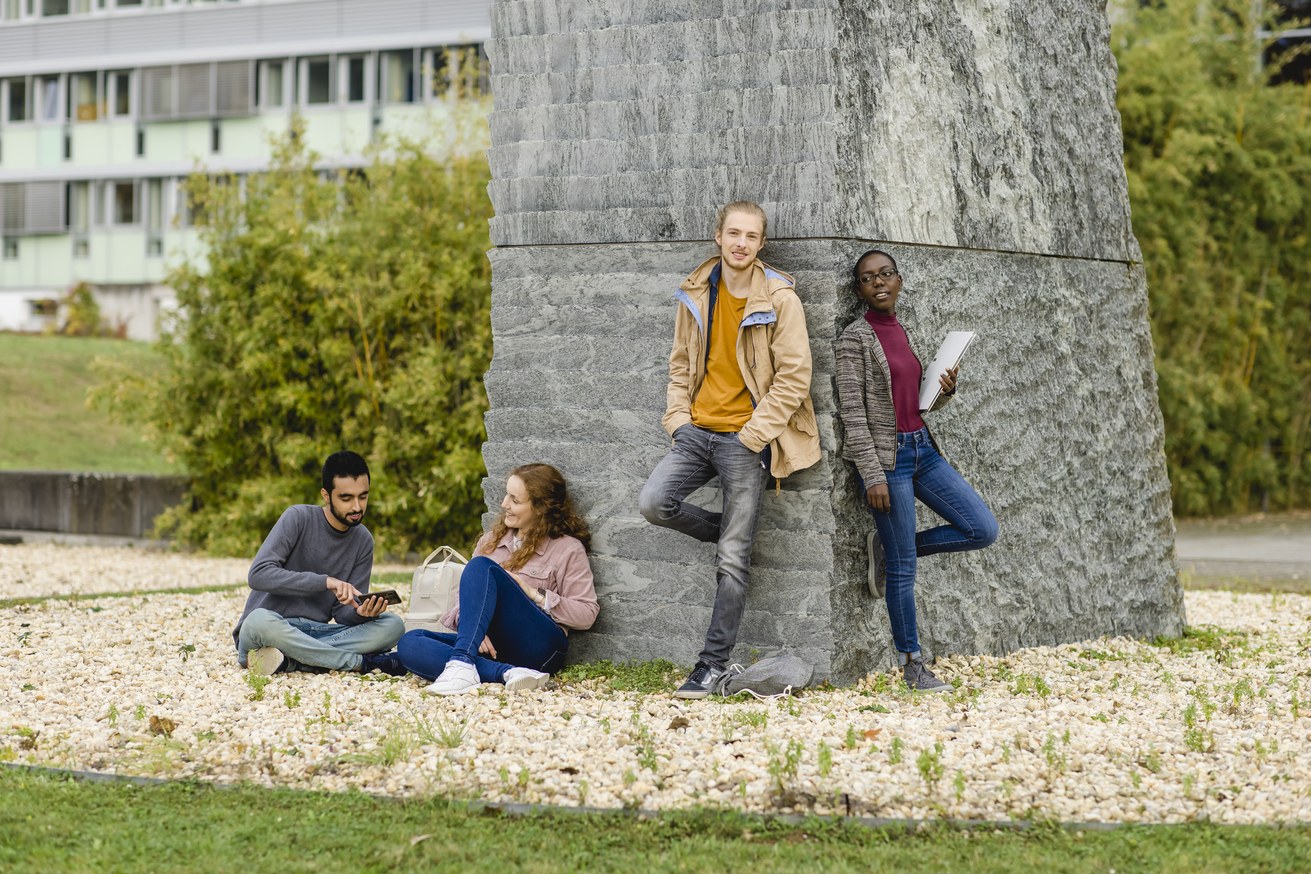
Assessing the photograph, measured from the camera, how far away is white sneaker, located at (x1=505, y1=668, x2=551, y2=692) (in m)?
6.38

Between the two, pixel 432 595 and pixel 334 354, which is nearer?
pixel 432 595

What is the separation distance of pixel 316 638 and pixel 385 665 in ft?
1.00

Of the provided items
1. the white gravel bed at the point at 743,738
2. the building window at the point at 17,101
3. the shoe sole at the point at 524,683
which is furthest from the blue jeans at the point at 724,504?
the building window at the point at 17,101

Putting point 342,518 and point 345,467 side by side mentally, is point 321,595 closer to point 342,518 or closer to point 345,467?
point 342,518

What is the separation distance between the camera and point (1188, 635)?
8.53m

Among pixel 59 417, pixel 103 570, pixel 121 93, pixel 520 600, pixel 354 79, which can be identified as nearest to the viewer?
pixel 520 600

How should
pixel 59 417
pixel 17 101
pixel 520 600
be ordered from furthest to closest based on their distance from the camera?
pixel 17 101, pixel 59 417, pixel 520 600

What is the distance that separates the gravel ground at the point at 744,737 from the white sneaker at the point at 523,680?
0.18 ft

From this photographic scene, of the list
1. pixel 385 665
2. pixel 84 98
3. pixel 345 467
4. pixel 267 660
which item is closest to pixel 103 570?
pixel 267 660

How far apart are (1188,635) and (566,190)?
395 cm

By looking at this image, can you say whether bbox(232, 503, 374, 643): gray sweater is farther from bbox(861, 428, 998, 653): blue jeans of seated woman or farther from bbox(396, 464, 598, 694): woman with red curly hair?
bbox(861, 428, 998, 653): blue jeans of seated woman

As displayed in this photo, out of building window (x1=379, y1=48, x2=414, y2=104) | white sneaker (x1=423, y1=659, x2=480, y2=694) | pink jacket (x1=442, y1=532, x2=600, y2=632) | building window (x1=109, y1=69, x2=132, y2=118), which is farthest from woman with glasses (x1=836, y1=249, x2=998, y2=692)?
building window (x1=109, y1=69, x2=132, y2=118)

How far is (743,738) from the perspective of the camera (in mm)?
5465

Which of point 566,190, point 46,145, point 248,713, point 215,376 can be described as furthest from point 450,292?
point 46,145
